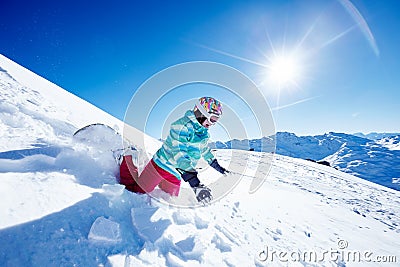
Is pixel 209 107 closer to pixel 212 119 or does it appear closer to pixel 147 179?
pixel 212 119

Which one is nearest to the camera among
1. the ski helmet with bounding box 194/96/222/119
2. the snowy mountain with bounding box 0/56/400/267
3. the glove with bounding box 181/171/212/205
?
the snowy mountain with bounding box 0/56/400/267

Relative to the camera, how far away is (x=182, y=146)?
377 centimetres

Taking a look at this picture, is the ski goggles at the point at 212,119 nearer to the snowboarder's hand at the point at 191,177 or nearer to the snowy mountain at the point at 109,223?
the snowboarder's hand at the point at 191,177

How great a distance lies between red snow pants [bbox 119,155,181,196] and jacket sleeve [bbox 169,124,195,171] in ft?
1.25

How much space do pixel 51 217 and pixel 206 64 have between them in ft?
18.5

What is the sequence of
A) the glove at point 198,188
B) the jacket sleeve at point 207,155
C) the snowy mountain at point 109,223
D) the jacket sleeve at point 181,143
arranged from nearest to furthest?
the snowy mountain at point 109,223, the glove at point 198,188, the jacket sleeve at point 181,143, the jacket sleeve at point 207,155

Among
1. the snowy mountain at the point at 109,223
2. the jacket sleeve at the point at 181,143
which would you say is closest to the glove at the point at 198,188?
the jacket sleeve at the point at 181,143

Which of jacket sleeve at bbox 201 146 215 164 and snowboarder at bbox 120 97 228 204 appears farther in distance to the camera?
jacket sleeve at bbox 201 146 215 164

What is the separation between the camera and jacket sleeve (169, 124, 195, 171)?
371 centimetres

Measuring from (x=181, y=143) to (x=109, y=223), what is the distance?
1.74 m

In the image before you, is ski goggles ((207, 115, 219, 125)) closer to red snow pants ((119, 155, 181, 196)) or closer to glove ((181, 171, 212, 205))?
glove ((181, 171, 212, 205))

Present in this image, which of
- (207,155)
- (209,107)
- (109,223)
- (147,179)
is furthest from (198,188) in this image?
(109,223)

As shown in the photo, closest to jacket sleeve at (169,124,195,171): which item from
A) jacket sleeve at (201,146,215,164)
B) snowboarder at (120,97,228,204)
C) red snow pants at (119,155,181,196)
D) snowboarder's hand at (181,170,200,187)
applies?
snowboarder at (120,97,228,204)

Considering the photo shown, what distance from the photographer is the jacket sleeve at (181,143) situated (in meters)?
3.71
